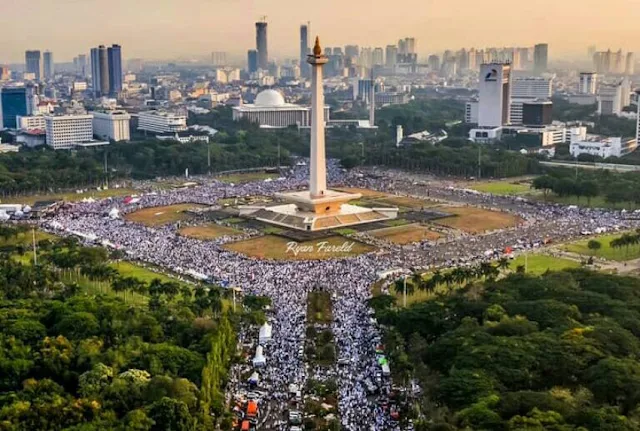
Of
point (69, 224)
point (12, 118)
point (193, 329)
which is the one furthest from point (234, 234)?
point (12, 118)

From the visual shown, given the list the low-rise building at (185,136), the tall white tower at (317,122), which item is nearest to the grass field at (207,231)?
the tall white tower at (317,122)

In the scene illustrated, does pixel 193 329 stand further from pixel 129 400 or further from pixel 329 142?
pixel 329 142

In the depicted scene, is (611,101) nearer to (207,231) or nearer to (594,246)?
(594,246)

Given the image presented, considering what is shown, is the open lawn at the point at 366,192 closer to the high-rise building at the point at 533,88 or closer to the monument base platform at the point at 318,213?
the monument base platform at the point at 318,213

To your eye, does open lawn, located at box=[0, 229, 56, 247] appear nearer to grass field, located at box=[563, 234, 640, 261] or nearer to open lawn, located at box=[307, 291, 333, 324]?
open lawn, located at box=[307, 291, 333, 324]

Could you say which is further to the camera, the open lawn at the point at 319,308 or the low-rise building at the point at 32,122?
the low-rise building at the point at 32,122

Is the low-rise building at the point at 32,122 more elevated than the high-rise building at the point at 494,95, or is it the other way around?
the high-rise building at the point at 494,95

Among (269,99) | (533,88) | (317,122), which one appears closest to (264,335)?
(317,122)

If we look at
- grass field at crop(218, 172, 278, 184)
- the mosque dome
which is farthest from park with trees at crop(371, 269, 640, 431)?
the mosque dome
